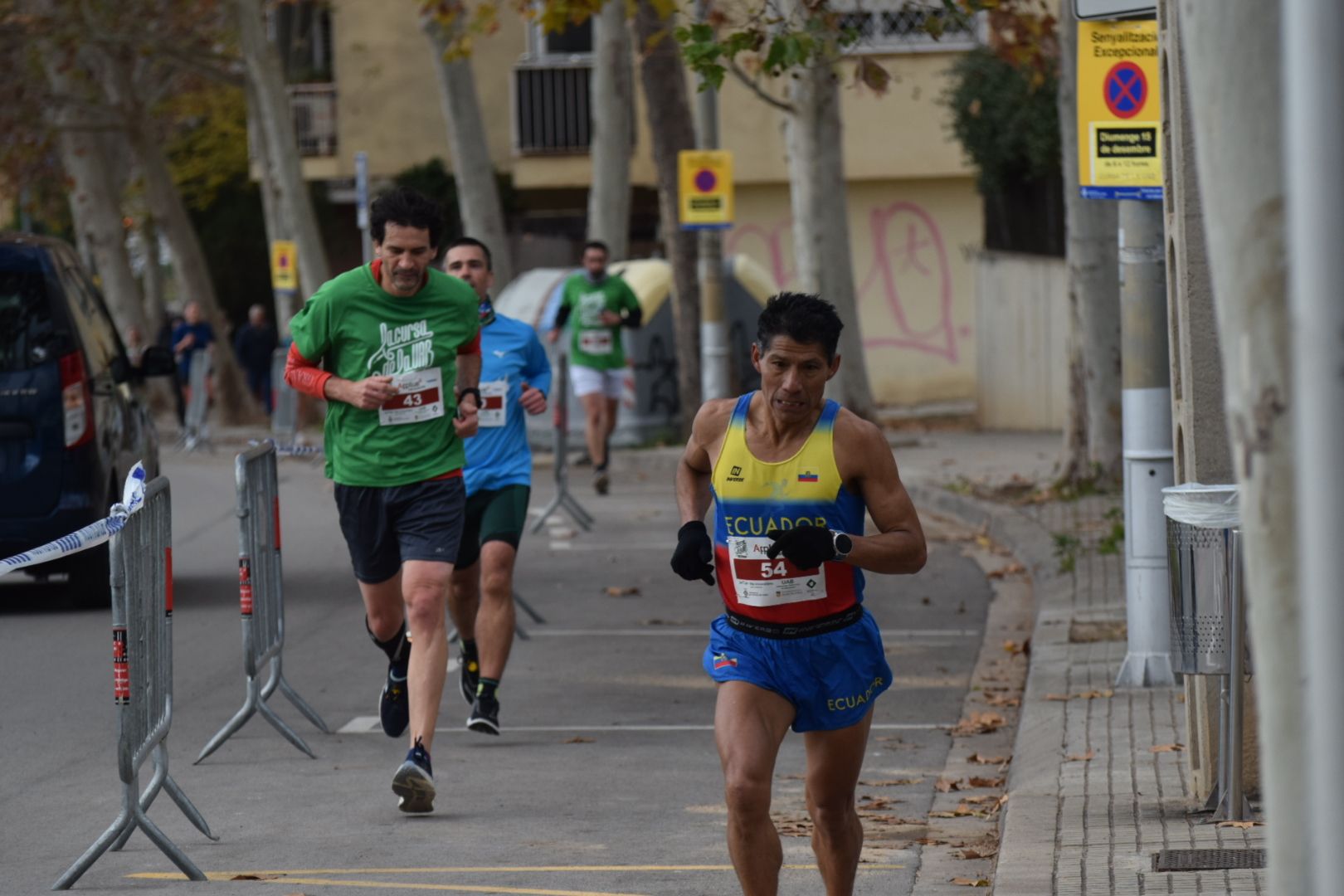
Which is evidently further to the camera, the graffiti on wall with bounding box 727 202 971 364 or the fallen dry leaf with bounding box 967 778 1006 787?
the graffiti on wall with bounding box 727 202 971 364

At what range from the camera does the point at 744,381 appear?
26.7m

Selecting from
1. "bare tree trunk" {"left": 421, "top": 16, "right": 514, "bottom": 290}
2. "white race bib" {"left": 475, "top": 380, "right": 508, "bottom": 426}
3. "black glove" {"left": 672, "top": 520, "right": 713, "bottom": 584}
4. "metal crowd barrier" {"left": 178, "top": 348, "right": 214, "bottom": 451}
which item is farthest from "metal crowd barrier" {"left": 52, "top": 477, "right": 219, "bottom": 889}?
"metal crowd barrier" {"left": 178, "top": 348, "right": 214, "bottom": 451}

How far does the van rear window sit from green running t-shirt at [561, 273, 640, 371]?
309 inches

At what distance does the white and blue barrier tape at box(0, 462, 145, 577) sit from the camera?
638 centimetres

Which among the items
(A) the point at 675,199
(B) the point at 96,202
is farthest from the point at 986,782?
(B) the point at 96,202

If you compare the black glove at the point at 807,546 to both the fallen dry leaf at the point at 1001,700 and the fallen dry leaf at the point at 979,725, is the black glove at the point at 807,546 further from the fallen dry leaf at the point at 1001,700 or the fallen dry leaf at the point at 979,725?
the fallen dry leaf at the point at 1001,700

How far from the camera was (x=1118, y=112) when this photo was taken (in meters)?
9.34

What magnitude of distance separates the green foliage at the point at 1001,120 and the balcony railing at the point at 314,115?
13.0m

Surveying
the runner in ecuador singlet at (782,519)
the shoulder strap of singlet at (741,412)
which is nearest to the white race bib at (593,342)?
the shoulder strap of singlet at (741,412)

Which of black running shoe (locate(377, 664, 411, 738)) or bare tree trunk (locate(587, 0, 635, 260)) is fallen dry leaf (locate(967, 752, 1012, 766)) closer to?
black running shoe (locate(377, 664, 411, 738))

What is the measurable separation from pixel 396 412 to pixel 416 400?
0.26 feet

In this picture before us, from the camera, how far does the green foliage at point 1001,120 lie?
87.1ft

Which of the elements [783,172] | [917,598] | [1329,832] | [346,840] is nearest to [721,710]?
[346,840]

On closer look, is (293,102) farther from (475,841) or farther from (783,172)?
(475,841)
